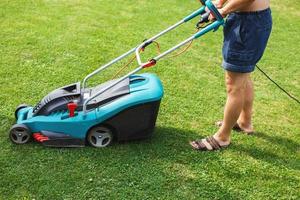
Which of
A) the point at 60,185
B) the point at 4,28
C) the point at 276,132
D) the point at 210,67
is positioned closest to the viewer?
the point at 60,185

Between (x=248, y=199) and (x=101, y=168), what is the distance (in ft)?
3.18

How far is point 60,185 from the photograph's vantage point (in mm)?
2877

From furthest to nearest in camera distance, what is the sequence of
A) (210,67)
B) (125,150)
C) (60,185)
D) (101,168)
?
(210,67) < (125,150) < (101,168) < (60,185)

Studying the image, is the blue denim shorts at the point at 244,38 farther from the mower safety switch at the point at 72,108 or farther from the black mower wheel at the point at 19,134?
the black mower wheel at the point at 19,134

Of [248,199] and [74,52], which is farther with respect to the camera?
[74,52]

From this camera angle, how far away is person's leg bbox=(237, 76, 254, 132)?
11.3 feet

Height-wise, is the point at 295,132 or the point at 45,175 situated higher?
the point at 45,175

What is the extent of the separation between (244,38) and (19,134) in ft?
5.40

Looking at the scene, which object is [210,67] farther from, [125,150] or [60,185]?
[60,185]

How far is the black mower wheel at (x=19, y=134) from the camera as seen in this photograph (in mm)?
3158

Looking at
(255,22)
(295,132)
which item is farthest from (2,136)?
(295,132)

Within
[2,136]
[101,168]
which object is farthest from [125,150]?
[2,136]

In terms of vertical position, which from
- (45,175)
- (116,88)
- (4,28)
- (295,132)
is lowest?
(295,132)

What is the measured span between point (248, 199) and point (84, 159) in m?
1.11
